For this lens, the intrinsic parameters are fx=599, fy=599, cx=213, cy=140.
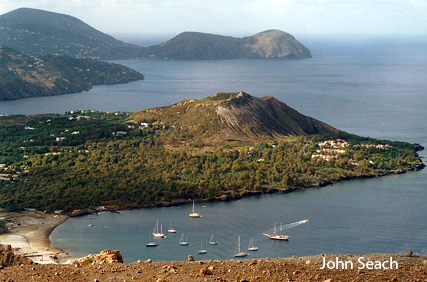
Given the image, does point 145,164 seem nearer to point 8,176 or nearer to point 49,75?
point 8,176

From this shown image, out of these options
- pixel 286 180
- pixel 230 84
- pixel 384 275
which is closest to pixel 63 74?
pixel 230 84

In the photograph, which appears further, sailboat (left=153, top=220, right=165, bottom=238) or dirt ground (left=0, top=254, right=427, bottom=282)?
sailboat (left=153, top=220, right=165, bottom=238)

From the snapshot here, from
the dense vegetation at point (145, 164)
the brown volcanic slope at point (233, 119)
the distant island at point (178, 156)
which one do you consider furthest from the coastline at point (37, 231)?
the brown volcanic slope at point (233, 119)

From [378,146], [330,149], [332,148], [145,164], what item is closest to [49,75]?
[145,164]

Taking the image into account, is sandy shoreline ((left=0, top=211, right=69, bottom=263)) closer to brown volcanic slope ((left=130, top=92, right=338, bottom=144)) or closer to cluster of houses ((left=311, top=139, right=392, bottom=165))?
brown volcanic slope ((left=130, top=92, right=338, bottom=144))

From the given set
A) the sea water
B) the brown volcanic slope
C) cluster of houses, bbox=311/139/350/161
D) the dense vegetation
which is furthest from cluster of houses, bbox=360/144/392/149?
the brown volcanic slope

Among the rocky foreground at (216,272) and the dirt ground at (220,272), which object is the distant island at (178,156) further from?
the dirt ground at (220,272)
